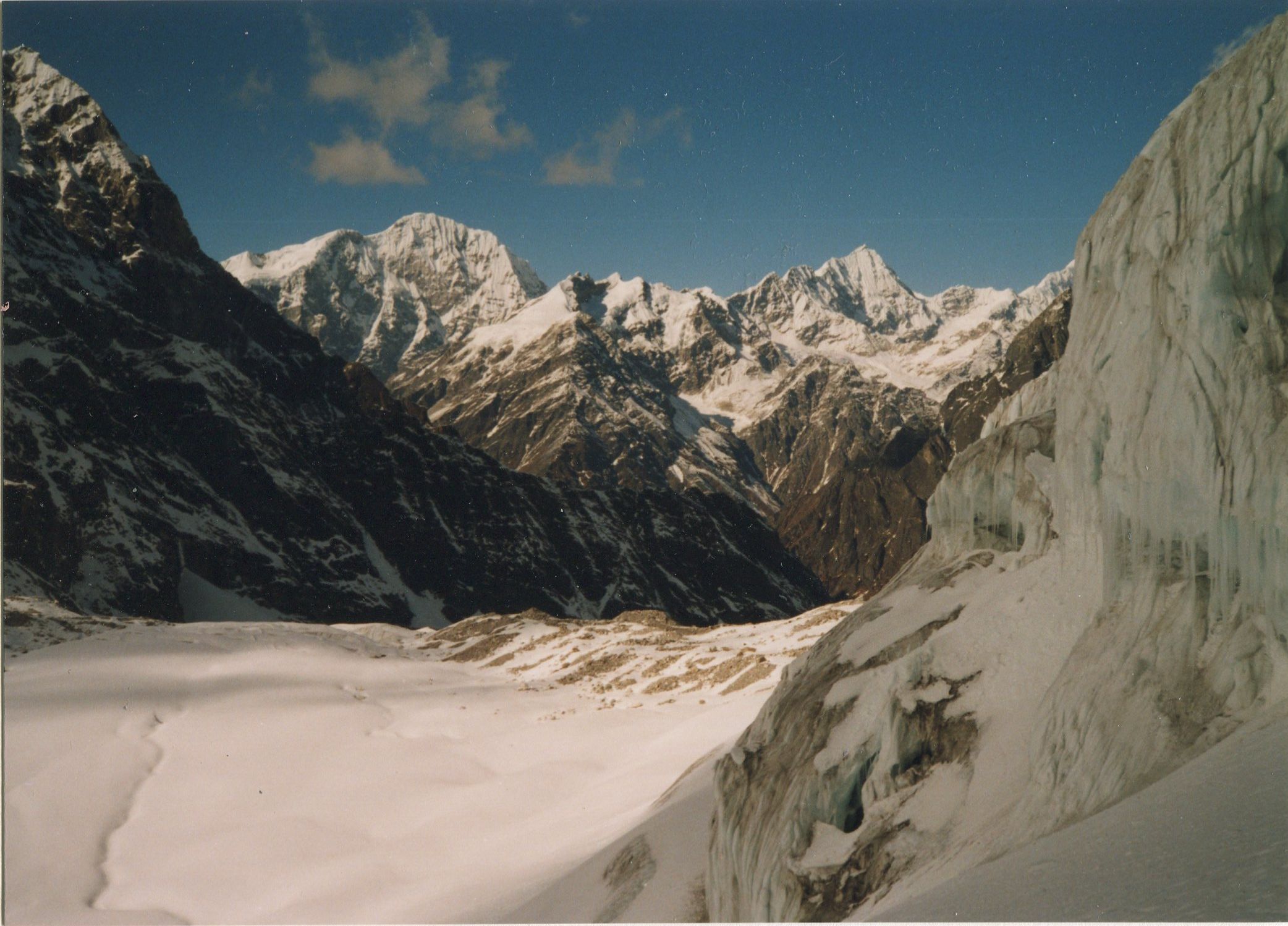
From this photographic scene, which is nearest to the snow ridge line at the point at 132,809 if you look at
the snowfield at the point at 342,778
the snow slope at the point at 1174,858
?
the snowfield at the point at 342,778

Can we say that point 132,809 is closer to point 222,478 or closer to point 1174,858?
point 1174,858

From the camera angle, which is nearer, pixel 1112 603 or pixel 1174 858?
pixel 1174 858

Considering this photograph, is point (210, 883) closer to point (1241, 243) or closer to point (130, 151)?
point (1241, 243)

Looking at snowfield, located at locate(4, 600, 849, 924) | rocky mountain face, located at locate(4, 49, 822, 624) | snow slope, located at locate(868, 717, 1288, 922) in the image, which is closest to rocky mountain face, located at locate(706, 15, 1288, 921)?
snow slope, located at locate(868, 717, 1288, 922)

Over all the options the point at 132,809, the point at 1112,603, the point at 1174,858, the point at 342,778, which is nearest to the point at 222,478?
the point at 342,778

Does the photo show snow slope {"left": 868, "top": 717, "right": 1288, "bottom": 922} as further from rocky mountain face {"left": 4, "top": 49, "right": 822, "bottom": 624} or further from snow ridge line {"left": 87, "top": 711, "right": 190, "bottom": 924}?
rocky mountain face {"left": 4, "top": 49, "right": 822, "bottom": 624}

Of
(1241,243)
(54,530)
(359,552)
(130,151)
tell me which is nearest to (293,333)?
(130,151)
